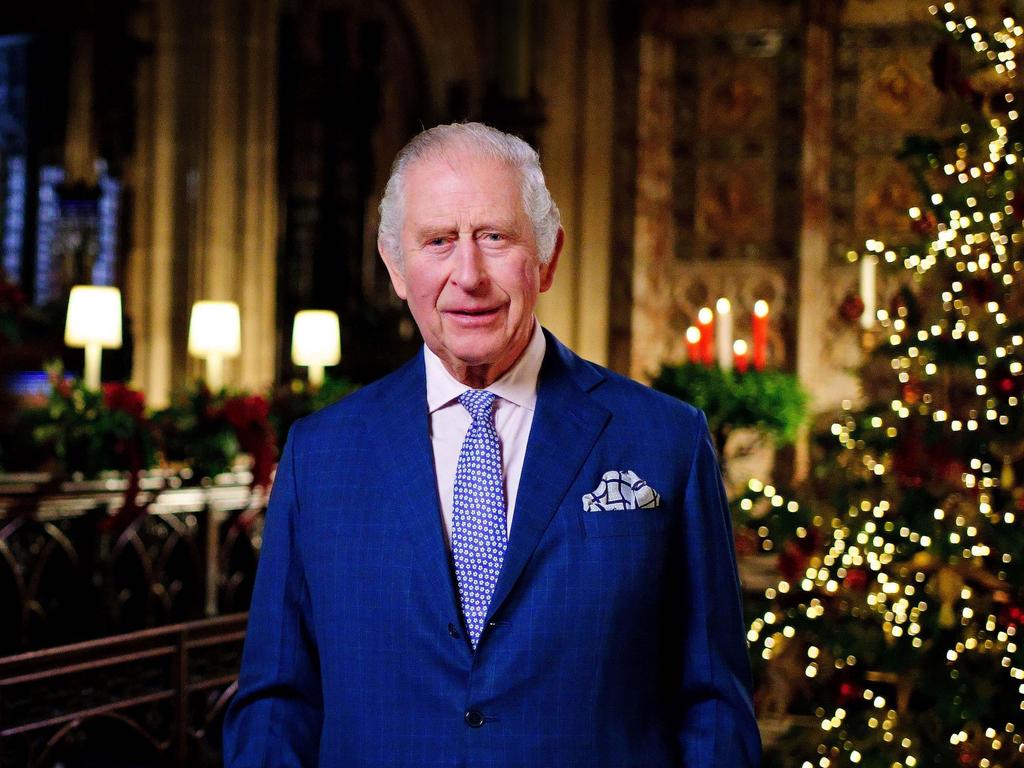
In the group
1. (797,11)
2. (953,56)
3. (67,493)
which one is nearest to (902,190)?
(797,11)

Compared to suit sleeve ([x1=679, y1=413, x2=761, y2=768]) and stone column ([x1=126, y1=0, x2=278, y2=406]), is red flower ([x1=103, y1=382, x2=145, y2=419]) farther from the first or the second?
stone column ([x1=126, y1=0, x2=278, y2=406])

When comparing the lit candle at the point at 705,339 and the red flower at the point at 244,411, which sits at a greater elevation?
the lit candle at the point at 705,339

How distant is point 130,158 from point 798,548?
6.02 m

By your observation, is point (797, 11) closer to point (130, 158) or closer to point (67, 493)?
point (130, 158)

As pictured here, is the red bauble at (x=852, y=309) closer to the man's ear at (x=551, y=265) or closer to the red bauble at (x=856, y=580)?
the red bauble at (x=856, y=580)

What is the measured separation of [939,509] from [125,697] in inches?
102

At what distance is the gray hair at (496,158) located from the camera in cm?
168

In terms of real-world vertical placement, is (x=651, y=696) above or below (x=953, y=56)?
below

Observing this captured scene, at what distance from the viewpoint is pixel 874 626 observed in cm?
412

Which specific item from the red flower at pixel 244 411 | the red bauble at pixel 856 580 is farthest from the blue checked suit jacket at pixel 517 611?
the red flower at pixel 244 411

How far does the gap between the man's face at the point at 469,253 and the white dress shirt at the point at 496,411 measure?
3.3 inches

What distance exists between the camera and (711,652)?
168 centimetres

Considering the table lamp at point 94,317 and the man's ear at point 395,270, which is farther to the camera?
the table lamp at point 94,317

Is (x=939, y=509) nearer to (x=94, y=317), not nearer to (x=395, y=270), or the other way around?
(x=395, y=270)
